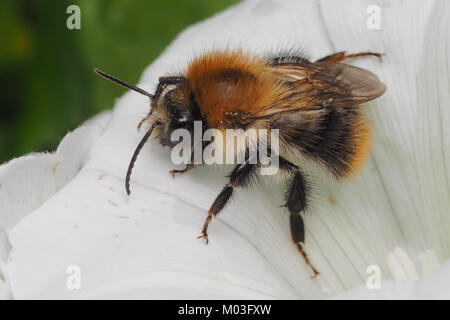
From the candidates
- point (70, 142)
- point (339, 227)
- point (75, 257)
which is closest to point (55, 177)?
point (70, 142)

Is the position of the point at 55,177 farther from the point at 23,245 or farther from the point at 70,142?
the point at 23,245

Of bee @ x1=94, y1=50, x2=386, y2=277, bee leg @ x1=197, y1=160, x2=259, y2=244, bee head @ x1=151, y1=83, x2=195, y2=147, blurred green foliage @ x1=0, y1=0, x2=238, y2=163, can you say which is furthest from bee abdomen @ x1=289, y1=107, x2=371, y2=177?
blurred green foliage @ x1=0, y1=0, x2=238, y2=163

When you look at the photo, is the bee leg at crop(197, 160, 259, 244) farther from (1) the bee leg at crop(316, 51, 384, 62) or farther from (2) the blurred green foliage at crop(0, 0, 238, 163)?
(2) the blurred green foliage at crop(0, 0, 238, 163)

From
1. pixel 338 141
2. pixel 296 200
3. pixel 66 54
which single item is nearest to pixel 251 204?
pixel 296 200

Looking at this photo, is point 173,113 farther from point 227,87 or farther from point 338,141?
point 338,141
